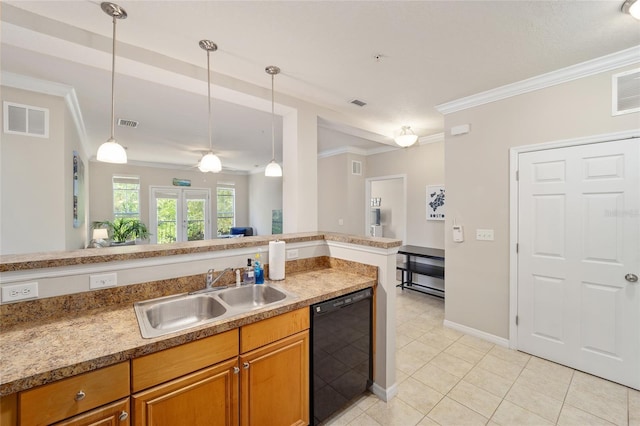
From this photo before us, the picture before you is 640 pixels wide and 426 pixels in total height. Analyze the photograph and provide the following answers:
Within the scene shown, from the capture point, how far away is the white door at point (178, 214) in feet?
25.3

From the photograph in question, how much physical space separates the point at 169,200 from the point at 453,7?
8.30m

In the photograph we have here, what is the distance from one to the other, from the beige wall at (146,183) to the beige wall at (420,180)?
19.2ft

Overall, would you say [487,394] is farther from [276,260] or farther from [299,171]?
[299,171]

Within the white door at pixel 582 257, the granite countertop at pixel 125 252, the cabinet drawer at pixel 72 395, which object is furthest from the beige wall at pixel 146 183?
the white door at pixel 582 257

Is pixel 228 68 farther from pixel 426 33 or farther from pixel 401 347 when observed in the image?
pixel 401 347

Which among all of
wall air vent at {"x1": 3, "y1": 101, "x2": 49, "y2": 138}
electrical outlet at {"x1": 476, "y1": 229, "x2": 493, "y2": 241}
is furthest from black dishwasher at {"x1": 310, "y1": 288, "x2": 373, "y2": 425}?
wall air vent at {"x1": 3, "y1": 101, "x2": 49, "y2": 138}

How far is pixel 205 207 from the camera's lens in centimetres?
862

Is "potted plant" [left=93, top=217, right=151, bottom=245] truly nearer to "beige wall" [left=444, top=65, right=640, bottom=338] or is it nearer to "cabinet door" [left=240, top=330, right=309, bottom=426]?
"cabinet door" [left=240, top=330, right=309, bottom=426]

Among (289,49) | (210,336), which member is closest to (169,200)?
(289,49)

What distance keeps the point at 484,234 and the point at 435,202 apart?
1719 millimetres

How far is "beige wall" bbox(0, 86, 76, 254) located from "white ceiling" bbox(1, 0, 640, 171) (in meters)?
0.38

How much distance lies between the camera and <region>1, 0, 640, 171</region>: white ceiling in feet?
5.72

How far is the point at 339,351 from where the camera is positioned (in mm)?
1854

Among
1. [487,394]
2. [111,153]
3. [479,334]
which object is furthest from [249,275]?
[479,334]
